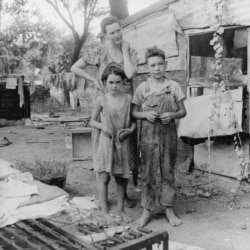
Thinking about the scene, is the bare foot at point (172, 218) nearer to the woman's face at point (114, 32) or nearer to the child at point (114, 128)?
the child at point (114, 128)

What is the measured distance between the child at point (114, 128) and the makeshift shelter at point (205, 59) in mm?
1658

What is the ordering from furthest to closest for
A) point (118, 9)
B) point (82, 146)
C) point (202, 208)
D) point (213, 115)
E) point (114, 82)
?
point (118, 9)
point (82, 146)
point (213, 115)
point (202, 208)
point (114, 82)

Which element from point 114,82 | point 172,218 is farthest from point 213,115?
point 114,82

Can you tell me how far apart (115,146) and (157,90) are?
2.46 feet

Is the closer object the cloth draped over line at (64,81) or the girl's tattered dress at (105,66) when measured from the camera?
the girl's tattered dress at (105,66)

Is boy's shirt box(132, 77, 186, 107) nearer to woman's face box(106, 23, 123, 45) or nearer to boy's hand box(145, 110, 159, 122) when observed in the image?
boy's hand box(145, 110, 159, 122)

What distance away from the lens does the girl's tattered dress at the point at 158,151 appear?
4199 millimetres

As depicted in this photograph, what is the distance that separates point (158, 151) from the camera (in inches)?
167

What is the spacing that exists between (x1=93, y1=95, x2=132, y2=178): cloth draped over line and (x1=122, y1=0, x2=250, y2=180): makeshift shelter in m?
1.66

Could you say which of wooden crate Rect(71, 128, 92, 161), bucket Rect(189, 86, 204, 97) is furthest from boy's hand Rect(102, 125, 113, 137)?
wooden crate Rect(71, 128, 92, 161)

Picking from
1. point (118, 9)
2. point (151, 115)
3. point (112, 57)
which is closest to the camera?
point (151, 115)

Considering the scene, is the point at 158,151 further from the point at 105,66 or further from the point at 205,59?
the point at 205,59

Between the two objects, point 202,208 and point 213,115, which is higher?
point 213,115

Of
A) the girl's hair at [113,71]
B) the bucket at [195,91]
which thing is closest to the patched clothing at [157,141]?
the girl's hair at [113,71]
